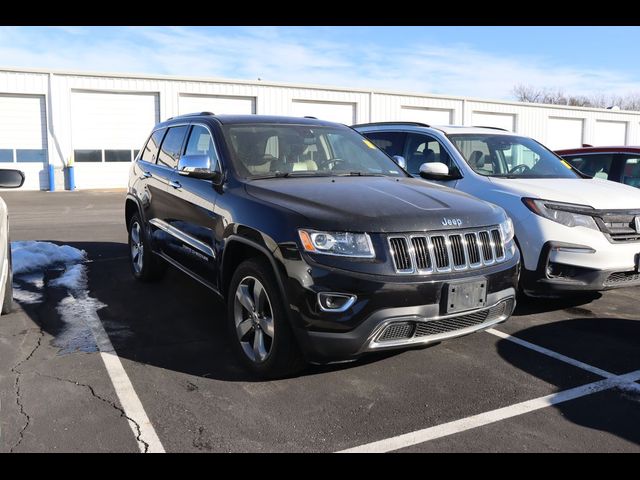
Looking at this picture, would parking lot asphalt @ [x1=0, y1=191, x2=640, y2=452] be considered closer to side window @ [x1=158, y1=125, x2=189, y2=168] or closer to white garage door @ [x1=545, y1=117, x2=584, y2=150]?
side window @ [x1=158, y1=125, x2=189, y2=168]

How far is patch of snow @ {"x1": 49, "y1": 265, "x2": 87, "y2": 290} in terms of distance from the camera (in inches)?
249

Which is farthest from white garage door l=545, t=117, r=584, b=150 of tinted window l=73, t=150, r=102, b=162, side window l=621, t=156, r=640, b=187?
side window l=621, t=156, r=640, b=187

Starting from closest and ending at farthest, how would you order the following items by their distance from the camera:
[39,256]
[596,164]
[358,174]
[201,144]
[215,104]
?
[358,174] < [201,144] < [39,256] < [596,164] < [215,104]

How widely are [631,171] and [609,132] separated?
29.9 metres

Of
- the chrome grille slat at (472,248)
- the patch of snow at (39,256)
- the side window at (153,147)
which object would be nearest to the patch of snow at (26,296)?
the patch of snow at (39,256)

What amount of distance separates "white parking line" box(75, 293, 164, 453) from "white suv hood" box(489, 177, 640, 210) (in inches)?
147

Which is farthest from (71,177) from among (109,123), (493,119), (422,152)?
(493,119)

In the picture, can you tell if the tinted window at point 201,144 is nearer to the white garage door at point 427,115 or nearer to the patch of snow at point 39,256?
the patch of snow at point 39,256

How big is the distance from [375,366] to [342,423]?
2.90 feet

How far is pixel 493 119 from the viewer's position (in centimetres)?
2886

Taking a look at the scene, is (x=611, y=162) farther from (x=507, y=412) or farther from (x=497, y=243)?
(x=507, y=412)

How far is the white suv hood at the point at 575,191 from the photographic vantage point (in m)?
5.10

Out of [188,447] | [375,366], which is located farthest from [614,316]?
[188,447]

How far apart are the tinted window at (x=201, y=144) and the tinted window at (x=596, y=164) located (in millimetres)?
5397
